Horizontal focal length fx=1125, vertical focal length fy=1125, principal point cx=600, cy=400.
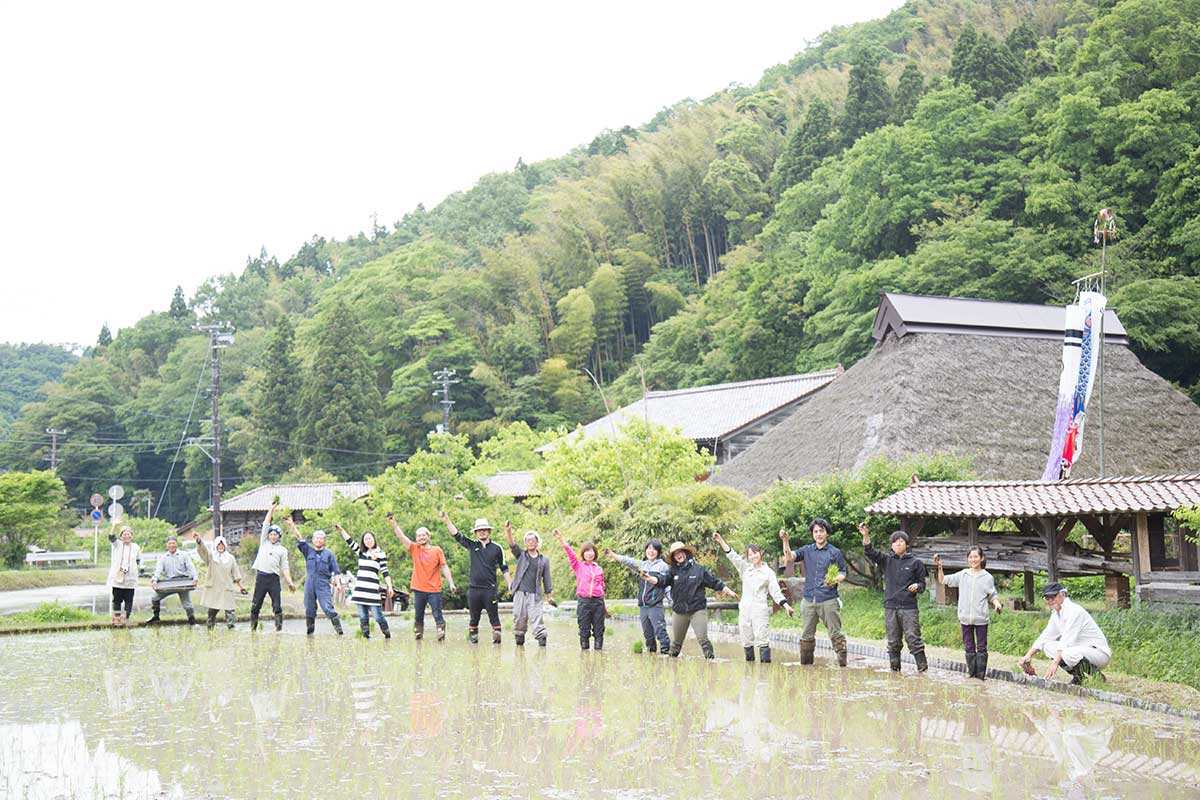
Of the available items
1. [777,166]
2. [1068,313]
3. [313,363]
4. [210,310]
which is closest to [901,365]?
[1068,313]

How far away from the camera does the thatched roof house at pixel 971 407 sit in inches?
912

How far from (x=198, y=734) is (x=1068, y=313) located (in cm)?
1674

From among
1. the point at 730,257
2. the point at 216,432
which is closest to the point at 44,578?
the point at 216,432

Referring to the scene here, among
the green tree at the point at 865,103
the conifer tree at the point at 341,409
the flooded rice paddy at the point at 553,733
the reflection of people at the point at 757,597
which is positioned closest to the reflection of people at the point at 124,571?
the flooded rice paddy at the point at 553,733

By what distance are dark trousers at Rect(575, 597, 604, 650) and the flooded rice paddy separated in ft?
4.16

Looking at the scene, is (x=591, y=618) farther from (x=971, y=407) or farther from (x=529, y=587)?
(x=971, y=407)

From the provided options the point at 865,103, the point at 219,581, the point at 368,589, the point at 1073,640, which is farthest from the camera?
the point at 865,103

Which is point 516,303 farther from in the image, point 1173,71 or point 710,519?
point 710,519

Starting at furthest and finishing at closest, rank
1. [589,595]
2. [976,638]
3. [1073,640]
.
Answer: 1. [589,595]
2. [976,638]
3. [1073,640]

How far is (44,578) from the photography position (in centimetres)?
3231

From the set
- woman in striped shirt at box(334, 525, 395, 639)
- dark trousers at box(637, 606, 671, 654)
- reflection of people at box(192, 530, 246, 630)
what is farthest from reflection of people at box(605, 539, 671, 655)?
reflection of people at box(192, 530, 246, 630)

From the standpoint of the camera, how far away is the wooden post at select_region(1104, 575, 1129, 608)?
12.8 m

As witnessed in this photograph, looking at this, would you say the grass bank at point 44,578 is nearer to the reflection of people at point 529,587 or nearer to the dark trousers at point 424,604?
the dark trousers at point 424,604

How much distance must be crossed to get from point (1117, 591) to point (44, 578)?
29.4 m
